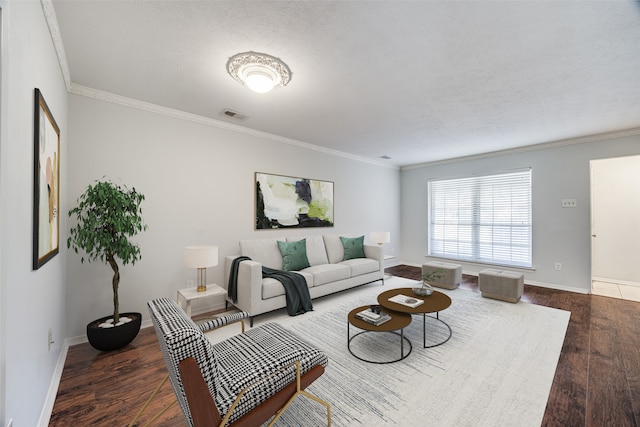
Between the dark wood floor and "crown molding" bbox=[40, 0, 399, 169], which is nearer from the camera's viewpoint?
the dark wood floor

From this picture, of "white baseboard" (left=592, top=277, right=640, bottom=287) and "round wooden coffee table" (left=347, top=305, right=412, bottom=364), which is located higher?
"round wooden coffee table" (left=347, top=305, right=412, bottom=364)

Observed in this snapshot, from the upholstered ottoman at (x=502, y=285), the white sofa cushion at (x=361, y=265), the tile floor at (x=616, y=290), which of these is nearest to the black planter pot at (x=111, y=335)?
the white sofa cushion at (x=361, y=265)

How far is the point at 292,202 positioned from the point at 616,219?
20.1 ft

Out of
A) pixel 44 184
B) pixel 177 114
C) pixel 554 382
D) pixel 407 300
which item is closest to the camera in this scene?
pixel 44 184

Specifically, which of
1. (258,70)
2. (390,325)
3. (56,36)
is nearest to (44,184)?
(56,36)

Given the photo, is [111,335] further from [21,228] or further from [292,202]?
[292,202]

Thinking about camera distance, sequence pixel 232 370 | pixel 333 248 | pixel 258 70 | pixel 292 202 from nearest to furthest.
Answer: pixel 232 370 → pixel 258 70 → pixel 292 202 → pixel 333 248

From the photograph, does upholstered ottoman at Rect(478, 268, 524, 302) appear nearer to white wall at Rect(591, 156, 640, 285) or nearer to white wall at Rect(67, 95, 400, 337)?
white wall at Rect(591, 156, 640, 285)

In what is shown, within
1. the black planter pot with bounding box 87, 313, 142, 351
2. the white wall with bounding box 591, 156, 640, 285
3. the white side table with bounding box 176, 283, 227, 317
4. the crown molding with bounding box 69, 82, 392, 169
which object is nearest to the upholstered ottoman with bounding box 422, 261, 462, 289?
the white wall with bounding box 591, 156, 640, 285

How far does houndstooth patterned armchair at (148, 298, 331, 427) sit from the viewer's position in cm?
115

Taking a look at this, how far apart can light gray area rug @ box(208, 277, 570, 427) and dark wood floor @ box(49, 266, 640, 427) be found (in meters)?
0.12

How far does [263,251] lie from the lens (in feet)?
12.9

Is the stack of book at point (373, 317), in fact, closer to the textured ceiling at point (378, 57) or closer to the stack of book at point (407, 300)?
the stack of book at point (407, 300)

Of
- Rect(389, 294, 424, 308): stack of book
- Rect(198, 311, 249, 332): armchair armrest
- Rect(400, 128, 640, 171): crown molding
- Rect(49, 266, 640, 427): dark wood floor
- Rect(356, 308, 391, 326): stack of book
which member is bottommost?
Rect(49, 266, 640, 427): dark wood floor
